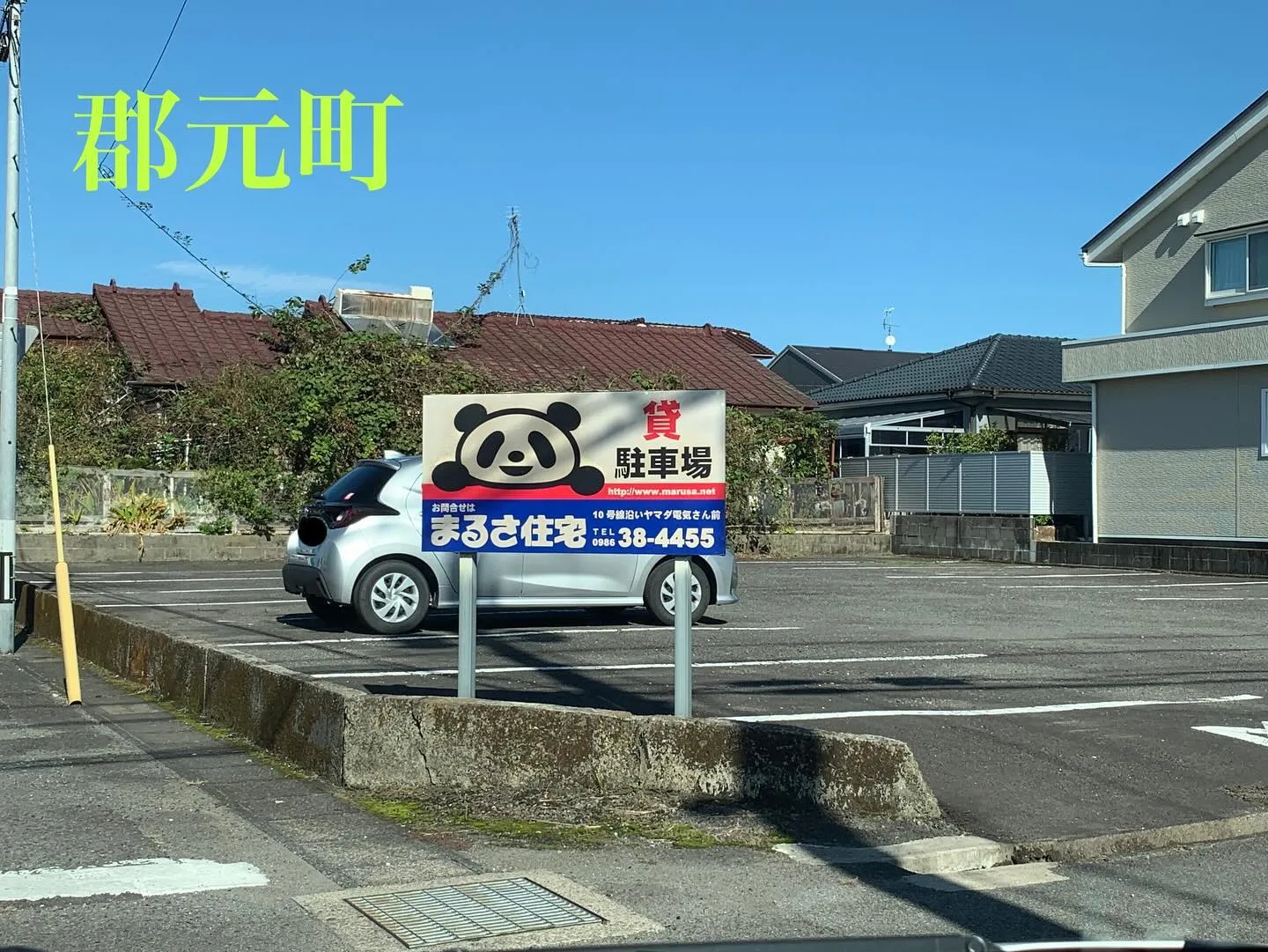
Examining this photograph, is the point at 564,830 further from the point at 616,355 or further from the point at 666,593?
the point at 616,355

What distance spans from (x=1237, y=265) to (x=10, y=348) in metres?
20.9

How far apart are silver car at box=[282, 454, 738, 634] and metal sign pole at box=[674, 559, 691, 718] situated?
5.18 meters

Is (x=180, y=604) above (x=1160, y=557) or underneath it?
underneath

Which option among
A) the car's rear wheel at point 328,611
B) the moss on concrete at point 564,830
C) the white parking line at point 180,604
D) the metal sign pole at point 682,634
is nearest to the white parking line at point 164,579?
the white parking line at point 180,604

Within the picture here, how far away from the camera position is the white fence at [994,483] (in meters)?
27.4

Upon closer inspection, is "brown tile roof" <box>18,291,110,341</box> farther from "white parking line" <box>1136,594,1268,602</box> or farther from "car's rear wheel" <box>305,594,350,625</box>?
"white parking line" <box>1136,594,1268,602</box>

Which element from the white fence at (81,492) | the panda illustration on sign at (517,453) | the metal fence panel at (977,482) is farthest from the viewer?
the metal fence panel at (977,482)

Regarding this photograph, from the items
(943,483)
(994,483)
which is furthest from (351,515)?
(943,483)

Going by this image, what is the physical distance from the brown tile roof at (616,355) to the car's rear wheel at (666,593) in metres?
20.0

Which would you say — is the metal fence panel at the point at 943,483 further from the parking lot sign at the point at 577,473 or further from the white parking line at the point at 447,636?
the parking lot sign at the point at 577,473

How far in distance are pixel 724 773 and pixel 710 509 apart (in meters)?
1.28

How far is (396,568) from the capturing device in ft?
40.2

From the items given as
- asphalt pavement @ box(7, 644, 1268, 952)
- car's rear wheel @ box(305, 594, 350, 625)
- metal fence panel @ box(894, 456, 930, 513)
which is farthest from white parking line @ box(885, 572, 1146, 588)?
asphalt pavement @ box(7, 644, 1268, 952)

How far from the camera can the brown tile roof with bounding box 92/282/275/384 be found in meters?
31.0
